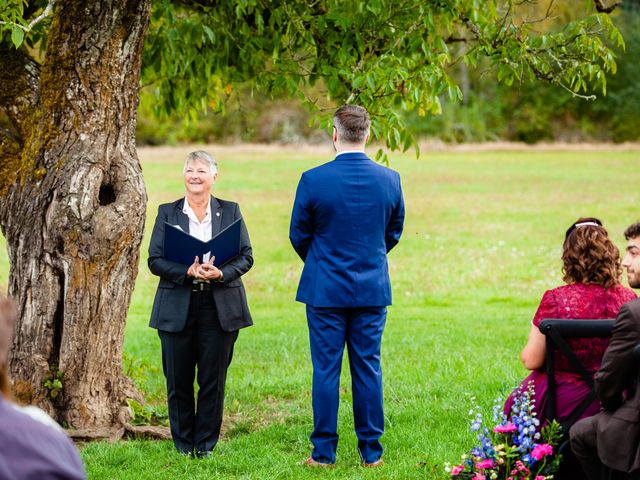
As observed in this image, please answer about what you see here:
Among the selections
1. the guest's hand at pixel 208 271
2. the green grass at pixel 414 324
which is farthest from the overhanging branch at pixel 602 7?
the guest's hand at pixel 208 271

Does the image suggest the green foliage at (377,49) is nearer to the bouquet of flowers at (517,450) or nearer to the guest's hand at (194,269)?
the guest's hand at (194,269)

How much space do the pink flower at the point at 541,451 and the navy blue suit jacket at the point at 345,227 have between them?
149cm

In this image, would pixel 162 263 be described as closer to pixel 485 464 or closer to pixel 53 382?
pixel 53 382

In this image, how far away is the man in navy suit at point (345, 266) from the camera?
20.3 feet

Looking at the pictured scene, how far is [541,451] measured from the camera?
5.12 metres

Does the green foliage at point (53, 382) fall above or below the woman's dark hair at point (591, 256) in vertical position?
below

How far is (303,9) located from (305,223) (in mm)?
3668

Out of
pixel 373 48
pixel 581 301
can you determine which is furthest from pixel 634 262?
pixel 373 48

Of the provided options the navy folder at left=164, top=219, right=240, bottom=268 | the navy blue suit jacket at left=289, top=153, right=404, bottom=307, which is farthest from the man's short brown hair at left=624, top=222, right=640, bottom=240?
the navy folder at left=164, top=219, right=240, bottom=268

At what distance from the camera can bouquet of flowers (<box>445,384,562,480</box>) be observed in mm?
5195

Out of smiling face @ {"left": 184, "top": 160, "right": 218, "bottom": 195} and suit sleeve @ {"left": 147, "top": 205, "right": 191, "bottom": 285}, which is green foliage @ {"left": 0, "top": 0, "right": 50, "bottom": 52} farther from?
suit sleeve @ {"left": 147, "top": 205, "right": 191, "bottom": 285}

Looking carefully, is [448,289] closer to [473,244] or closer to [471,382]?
[473,244]

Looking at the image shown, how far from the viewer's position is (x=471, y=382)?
350 inches

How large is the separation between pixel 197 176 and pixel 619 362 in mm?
3063
